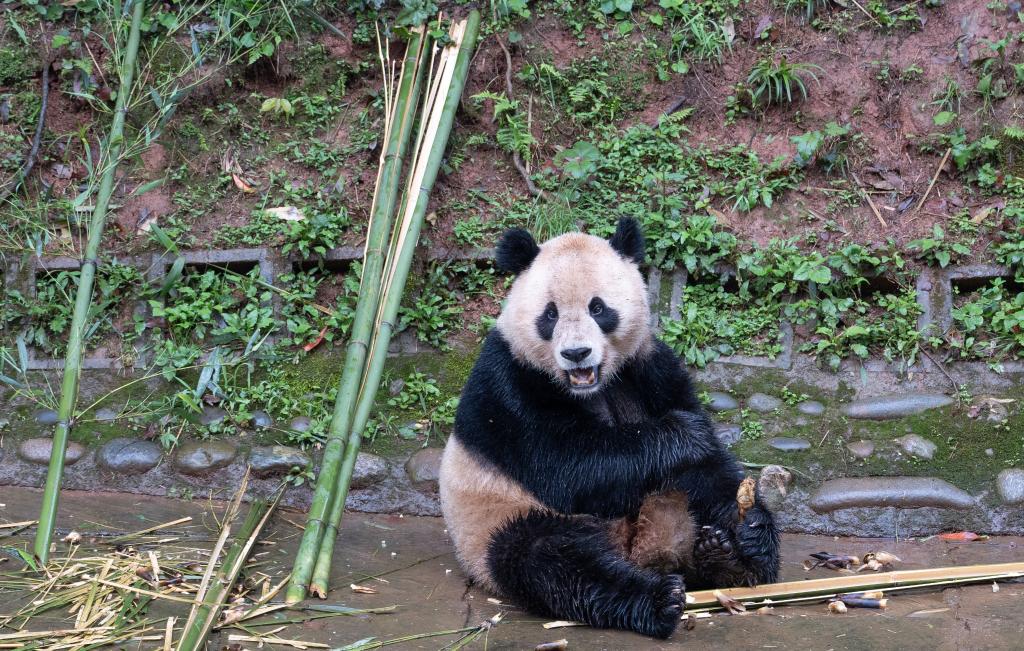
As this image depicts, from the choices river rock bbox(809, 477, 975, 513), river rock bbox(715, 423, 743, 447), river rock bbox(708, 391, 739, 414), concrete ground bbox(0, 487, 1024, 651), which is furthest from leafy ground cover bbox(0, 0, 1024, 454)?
river rock bbox(809, 477, 975, 513)

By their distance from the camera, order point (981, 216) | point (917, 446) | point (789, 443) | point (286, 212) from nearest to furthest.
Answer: point (917, 446), point (789, 443), point (981, 216), point (286, 212)

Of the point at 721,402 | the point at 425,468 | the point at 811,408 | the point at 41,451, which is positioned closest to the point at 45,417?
the point at 41,451

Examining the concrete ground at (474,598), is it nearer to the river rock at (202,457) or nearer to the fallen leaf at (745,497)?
the river rock at (202,457)

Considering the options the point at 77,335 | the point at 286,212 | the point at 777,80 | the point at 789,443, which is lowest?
the point at 789,443

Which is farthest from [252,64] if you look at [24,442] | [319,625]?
[319,625]

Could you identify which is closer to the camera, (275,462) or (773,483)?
(773,483)

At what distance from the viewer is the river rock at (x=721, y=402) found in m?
5.73

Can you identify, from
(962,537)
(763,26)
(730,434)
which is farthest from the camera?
(763,26)

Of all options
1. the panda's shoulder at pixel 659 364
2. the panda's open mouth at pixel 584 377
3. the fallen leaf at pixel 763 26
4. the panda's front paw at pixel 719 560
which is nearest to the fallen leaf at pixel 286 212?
the panda's shoulder at pixel 659 364

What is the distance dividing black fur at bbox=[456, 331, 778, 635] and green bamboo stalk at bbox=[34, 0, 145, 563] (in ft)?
6.25

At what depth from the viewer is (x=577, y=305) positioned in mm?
4055

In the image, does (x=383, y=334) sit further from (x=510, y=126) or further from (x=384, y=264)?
(x=510, y=126)

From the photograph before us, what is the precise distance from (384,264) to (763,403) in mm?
2506

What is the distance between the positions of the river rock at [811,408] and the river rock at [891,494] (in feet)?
1.65
